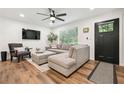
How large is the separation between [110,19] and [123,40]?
1163 millimetres

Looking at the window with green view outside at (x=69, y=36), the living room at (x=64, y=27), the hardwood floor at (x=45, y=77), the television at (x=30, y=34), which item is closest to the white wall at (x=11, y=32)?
the living room at (x=64, y=27)

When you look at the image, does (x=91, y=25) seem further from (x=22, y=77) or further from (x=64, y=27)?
(x=22, y=77)

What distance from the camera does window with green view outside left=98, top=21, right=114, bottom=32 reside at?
131 inches

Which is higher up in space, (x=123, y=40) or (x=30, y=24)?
(x=30, y=24)

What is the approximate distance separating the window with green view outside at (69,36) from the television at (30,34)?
6.59 feet

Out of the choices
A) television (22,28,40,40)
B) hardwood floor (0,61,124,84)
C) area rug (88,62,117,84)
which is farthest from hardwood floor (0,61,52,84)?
television (22,28,40,40)

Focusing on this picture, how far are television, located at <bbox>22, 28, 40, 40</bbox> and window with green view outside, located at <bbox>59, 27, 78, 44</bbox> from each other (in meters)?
2.01

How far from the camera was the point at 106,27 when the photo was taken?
3.49 metres

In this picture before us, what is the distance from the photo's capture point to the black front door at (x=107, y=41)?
319cm

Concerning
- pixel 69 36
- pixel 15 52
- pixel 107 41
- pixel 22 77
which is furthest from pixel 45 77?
pixel 69 36

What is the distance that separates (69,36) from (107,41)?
2722 mm

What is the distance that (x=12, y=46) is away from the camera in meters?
4.17
